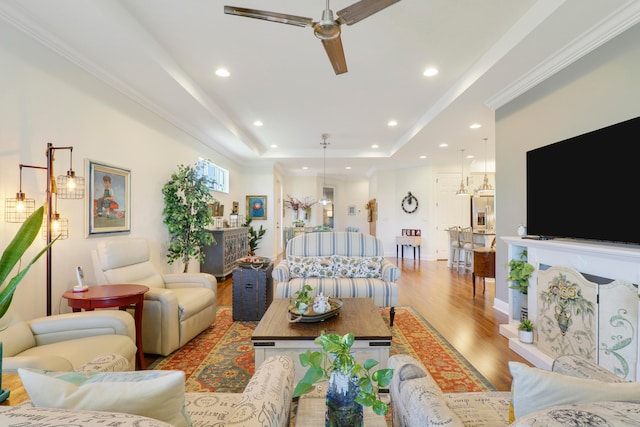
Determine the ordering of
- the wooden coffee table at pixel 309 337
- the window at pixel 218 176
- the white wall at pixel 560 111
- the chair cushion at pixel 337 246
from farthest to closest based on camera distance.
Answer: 1. the window at pixel 218 176
2. the chair cushion at pixel 337 246
3. the white wall at pixel 560 111
4. the wooden coffee table at pixel 309 337

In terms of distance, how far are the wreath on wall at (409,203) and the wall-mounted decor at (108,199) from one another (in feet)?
23.4

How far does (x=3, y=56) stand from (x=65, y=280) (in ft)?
5.84

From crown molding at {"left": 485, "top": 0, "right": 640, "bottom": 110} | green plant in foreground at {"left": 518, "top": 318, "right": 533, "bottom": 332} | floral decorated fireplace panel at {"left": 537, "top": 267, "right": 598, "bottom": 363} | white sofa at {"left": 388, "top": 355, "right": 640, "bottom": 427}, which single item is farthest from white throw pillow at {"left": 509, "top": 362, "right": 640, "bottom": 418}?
crown molding at {"left": 485, "top": 0, "right": 640, "bottom": 110}

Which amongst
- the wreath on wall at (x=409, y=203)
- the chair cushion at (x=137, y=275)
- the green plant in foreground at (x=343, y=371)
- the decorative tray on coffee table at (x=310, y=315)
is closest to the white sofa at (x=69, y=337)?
the chair cushion at (x=137, y=275)

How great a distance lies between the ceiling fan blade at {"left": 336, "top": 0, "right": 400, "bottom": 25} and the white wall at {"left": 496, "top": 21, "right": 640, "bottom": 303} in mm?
1888

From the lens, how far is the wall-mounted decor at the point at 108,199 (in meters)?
2.99

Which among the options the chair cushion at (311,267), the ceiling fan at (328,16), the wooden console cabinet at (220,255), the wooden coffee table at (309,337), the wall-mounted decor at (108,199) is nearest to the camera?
the ceiling fan at (328,16)

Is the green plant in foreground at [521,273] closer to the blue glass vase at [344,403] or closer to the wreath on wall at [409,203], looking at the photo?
the blue glass vase at [344,403]

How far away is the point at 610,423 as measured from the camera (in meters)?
0.57

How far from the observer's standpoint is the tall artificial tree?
4.22 meters

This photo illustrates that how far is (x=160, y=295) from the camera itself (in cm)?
263

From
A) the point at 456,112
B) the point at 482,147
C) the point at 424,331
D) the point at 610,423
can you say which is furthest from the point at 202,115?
the point at 482,147

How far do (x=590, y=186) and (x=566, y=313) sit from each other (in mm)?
1000

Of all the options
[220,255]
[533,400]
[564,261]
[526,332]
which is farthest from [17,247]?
[220,255]
